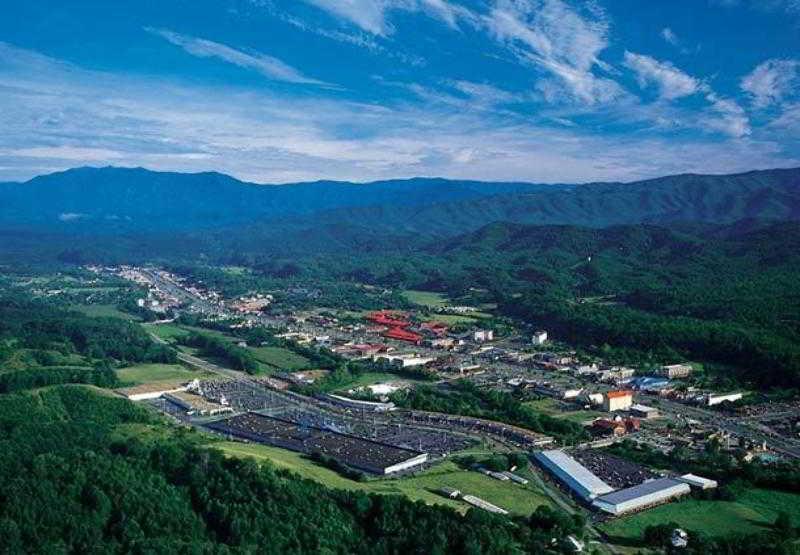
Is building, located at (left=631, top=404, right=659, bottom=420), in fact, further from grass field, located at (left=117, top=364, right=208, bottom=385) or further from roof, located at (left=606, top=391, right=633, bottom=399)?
grass field, located at (left=117, top=364, right=208, bottom=385)

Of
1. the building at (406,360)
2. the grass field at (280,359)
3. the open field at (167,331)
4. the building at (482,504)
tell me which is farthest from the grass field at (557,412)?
the open field at (167,331)

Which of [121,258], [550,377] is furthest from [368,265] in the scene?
[550,377]

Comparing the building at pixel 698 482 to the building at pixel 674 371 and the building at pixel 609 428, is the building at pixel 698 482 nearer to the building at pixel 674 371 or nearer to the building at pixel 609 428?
the building at pixel 609 428

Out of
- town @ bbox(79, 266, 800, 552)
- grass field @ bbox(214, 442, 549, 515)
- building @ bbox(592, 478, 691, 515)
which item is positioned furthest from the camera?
town @ bbox(79, 266, 800, 552)

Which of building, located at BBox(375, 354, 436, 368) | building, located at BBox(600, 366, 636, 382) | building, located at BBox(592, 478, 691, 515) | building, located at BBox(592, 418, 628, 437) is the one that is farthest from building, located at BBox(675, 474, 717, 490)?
building, located at BBox(375, 354, 436, 368)

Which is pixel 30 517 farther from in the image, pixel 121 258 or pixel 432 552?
pixel 121 258

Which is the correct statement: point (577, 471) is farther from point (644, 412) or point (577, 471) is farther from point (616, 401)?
point (616, 401)

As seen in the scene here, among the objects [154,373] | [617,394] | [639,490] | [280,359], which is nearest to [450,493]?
[639,490]
